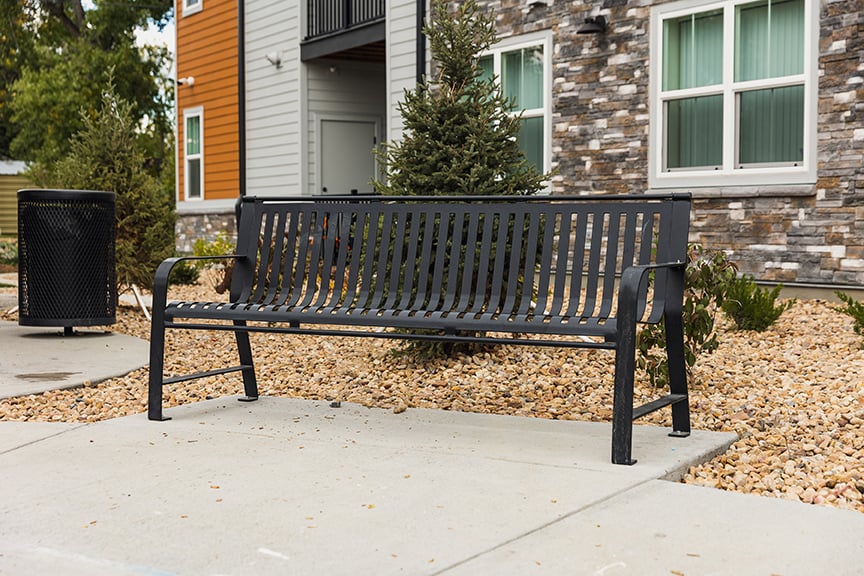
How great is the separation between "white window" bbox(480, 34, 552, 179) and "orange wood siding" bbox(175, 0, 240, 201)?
676cm

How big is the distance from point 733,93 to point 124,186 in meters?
5.70

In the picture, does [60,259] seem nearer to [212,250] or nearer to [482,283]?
[482,283]

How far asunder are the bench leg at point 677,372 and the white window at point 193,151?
14716mm

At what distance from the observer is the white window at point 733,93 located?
888 cm

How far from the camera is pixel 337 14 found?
15500mm

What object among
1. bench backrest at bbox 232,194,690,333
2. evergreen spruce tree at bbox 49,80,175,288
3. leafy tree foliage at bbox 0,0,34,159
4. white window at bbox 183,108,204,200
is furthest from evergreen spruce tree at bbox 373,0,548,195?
leafy tree foliage at bbox 0,0,34,159

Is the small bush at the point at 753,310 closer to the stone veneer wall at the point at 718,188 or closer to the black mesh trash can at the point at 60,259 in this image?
the stone veneer wall at the point at 718,188

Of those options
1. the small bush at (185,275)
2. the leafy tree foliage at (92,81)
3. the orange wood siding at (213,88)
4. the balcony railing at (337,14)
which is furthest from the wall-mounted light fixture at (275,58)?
the leafy tree foliage at (92,81)

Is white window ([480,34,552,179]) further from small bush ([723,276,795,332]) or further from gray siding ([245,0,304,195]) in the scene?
gray siding ([245,0,304,195])

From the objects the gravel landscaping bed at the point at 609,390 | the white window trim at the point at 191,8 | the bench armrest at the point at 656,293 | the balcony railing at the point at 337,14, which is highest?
the white window trim at the point at 191,8

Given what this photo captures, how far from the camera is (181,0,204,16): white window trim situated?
1817 centimetres

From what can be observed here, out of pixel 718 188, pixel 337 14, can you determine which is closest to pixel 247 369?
pixel 718 188

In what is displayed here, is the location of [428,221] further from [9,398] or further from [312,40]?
[312,40]

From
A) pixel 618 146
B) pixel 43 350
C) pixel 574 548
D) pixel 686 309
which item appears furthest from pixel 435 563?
pixel 618 146
